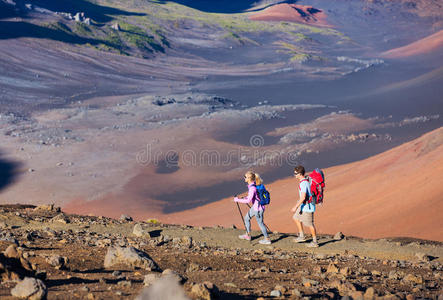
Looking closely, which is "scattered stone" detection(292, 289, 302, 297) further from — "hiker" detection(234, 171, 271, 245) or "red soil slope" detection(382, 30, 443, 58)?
"red soil slope" detection(382, 30, 443, 58)

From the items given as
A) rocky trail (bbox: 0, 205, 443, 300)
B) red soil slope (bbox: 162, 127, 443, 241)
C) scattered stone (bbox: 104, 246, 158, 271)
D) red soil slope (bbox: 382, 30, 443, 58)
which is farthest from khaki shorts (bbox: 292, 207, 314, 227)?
red soil slope (bbox: 382, 30, 443, 58)

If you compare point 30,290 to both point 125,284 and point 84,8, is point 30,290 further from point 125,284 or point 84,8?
point 84,8

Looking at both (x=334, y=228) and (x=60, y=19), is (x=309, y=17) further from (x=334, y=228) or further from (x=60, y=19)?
(x=334, y=228)

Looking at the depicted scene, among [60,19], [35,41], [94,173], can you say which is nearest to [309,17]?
[60,19]

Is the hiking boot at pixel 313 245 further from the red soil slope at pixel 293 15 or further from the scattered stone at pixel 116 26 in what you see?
the red soil slope at pixel 293 15

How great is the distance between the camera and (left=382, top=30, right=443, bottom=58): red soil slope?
6775cm

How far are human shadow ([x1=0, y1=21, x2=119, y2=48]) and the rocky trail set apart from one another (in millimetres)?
39658

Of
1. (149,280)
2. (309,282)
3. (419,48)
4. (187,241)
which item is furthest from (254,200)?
(419,48)

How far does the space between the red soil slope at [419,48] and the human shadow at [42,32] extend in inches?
1451

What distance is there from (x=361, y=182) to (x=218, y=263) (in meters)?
13.5

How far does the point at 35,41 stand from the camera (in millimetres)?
45156

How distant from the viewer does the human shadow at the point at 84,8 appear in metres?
58.7

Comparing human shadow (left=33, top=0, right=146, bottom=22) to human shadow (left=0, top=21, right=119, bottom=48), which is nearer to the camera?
human shadow (left=0, top=21, right=119, bottom=48)

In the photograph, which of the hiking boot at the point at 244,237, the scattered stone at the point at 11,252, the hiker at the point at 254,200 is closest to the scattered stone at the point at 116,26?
the hiking boot at the point at 244,237
